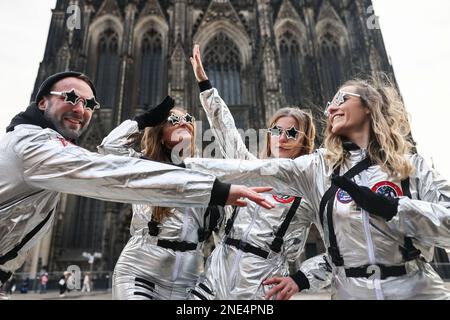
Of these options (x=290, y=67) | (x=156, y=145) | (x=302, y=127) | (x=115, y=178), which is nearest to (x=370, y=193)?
(x=115, y=178)

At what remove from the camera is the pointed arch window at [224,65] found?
1781 centimetres

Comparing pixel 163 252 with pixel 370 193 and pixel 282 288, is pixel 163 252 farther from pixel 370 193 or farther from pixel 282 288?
pixel 370 193

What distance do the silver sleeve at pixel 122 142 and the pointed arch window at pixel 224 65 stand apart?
50.9ft

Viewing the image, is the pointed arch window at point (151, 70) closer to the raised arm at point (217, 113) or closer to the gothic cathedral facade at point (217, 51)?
the gothic cathedral facade at point (217, 51)

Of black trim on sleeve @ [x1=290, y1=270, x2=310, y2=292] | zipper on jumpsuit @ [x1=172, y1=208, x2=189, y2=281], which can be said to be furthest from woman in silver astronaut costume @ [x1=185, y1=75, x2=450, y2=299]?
zipper on jumpsuit @ [x1=172, y1=208, x2=189, y2=281]

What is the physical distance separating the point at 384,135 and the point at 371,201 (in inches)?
17.7

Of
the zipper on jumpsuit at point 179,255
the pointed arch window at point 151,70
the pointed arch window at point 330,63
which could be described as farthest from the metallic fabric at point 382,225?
the pointed arch window at point 330,63

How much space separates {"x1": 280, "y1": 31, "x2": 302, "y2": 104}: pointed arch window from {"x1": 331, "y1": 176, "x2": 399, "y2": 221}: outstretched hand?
1664cm

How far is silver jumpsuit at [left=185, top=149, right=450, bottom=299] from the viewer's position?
125cm

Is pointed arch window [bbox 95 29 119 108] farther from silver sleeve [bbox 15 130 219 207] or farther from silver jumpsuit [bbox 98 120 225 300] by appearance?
silver sleeve [bbox 15 130 219 207]

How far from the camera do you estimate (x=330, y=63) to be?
1867cm

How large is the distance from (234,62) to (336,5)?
7770 mm

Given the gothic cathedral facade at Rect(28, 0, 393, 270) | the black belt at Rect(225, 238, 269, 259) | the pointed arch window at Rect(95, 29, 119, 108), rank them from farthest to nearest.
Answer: the pointed arch window at Rect(95, 29, 119, 108) < the gothic cathedral facade at Rect(28, 0, 393, 270) < the black belt at Rect(225, 238, 269, 259)

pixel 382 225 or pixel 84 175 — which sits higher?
pixel 84 175
